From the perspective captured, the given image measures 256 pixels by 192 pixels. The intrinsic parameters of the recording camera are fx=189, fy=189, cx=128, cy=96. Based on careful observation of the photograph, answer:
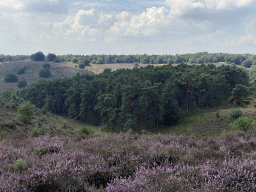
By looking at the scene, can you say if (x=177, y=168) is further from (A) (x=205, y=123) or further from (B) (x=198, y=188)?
(A) (x=205, y=123)

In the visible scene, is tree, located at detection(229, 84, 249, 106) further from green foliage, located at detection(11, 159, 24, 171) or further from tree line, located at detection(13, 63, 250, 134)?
green foliage, located at detection(11, 159, 24, 171)

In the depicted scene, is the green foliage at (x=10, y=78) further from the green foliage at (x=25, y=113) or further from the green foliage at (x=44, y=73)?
the green foliage at (x=25, y=113)

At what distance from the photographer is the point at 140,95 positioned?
52938mm

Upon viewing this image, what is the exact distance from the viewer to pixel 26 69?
552ft

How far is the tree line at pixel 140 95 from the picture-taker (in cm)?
5191

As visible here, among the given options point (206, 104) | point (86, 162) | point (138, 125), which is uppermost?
point (86, 162)

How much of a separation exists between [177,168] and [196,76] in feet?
206

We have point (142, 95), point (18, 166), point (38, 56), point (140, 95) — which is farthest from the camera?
point (38, 56)

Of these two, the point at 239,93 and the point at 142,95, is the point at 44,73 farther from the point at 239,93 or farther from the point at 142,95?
the point at 239,93

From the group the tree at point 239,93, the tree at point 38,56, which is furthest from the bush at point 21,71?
the tree at point 239,93

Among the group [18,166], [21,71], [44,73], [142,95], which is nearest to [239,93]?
[142,95]

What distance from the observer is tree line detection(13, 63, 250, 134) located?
5191 cm

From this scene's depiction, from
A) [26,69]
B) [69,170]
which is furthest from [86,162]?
[26,69]

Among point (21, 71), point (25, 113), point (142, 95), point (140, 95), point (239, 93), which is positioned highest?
point (21, 71)
